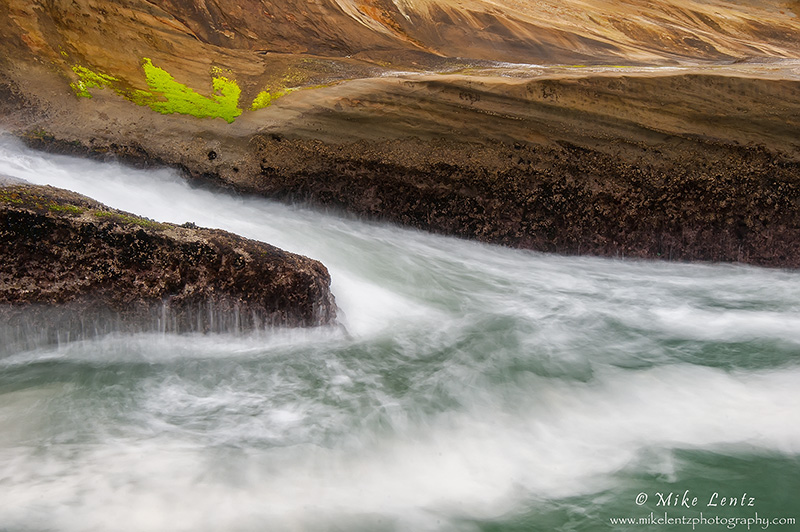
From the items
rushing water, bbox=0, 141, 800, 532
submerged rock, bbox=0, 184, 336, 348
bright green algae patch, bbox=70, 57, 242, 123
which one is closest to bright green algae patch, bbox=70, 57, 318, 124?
bright green algae patch, bbox=70, 57, 242, 123

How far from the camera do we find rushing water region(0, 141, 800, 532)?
289 cm

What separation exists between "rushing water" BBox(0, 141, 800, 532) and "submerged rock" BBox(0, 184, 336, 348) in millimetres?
151

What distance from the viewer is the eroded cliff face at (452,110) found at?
5758 millimetres

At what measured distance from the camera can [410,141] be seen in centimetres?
616

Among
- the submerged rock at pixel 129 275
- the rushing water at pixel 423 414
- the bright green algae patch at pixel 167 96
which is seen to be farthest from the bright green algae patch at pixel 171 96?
the submerged rock at pixel 129 275

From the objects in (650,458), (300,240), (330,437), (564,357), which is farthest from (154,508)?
(300,240)

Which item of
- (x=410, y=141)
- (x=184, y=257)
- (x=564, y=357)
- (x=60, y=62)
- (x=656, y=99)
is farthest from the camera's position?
(x=60, y=62)

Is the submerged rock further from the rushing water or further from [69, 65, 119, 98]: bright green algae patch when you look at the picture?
[69, 65, 119, 98]: bright green algae patch

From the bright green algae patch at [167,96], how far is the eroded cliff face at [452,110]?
2cm

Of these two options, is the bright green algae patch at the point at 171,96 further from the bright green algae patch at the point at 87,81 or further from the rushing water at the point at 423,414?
the rushing water at the point at 423,414

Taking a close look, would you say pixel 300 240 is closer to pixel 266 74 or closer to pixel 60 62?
pixel 266 74

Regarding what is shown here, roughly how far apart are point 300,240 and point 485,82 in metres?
2.30

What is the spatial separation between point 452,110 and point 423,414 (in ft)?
11.0

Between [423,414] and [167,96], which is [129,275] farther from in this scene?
[167,96]
